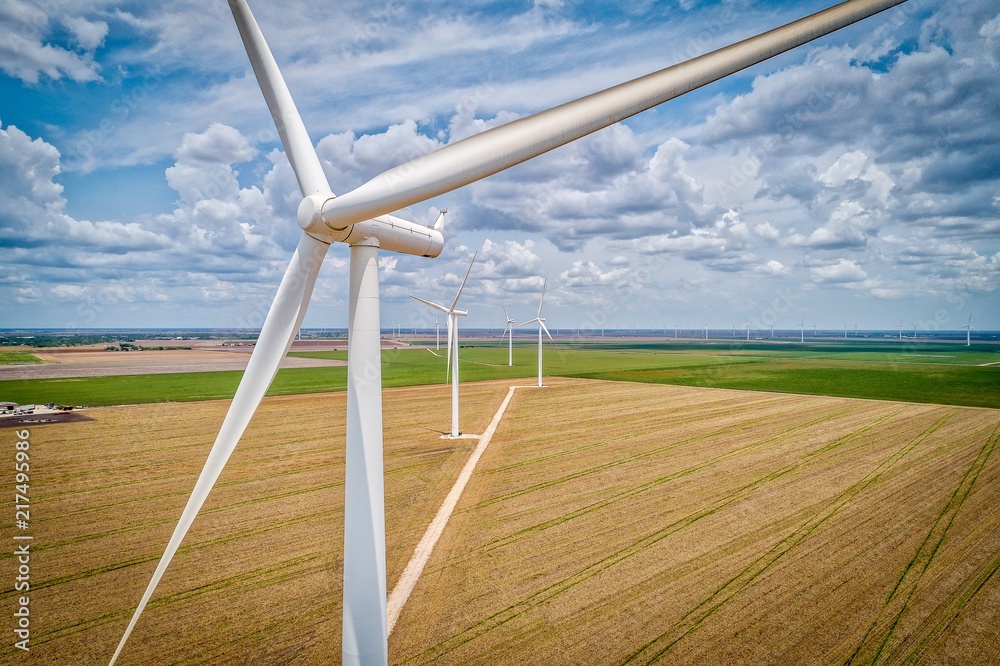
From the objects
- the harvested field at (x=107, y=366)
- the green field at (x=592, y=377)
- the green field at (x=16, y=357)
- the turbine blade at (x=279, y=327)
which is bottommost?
the green field at (x=592, y=377)

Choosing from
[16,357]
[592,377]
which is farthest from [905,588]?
[16,357]

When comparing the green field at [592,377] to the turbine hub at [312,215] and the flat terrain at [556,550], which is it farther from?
the turbine hub at [312,215]

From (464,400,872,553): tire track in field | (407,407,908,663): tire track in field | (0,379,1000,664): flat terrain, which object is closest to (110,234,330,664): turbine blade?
(407,407,908,663): tire track in field

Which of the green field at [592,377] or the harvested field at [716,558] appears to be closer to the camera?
the harvested field at [716,558]

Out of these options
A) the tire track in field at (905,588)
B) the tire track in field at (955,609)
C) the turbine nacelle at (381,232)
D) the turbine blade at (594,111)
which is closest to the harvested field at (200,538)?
the turbine nacelle at (381,232)

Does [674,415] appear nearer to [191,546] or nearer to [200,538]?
[200,538]

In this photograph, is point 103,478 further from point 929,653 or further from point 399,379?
point 399,379
